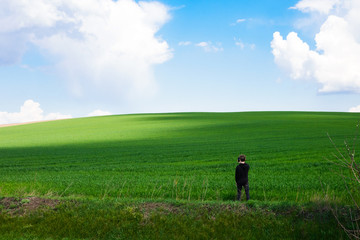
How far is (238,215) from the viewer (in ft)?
26.5

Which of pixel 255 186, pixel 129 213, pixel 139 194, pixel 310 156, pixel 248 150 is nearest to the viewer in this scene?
pixel 129 213

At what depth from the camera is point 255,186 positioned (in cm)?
1198

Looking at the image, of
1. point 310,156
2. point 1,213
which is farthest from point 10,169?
point 310,156

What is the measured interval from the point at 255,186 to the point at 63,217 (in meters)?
7.00

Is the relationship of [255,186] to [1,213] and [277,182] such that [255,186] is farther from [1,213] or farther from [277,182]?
[1,213]

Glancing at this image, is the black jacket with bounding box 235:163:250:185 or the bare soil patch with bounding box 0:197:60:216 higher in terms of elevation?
the black jacket with bounding box 235:163:250:185

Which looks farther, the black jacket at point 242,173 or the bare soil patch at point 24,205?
the black jacket at point 242,173

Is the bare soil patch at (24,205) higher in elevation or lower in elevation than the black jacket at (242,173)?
lower

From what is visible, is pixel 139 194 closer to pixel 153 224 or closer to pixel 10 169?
pixel 153 224

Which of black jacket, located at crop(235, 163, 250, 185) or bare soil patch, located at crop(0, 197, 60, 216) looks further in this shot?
black jacket, located at crop(235, 163, 250, 185)

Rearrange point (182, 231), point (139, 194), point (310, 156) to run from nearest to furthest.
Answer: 1. point (182, 231)
2. point (139, 194)
3. point (310, 156)

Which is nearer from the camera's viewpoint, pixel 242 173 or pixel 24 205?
pixel 24 205

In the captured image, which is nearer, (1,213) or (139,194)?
(1,213)

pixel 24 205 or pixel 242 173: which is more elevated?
pixel 242 173
